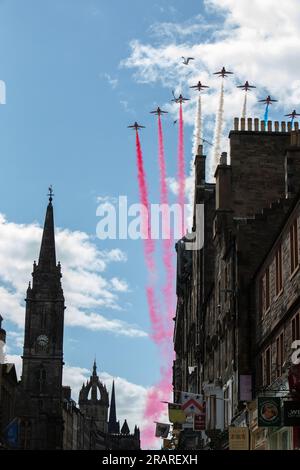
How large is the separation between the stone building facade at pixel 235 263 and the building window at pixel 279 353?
2.09ft

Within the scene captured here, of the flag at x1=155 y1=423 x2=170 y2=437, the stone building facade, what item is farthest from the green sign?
the flag at x1=155 y1=423 x2=170 y2=437

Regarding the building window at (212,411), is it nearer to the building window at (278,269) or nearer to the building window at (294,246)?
the building window at (278,269)

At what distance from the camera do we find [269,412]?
33000mm

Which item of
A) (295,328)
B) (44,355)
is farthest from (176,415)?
(44,355)

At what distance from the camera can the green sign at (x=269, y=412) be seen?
3278cm

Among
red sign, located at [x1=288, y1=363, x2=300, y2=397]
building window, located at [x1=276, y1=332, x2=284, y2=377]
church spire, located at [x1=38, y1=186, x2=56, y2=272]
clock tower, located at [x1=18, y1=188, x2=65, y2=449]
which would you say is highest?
church spire, located at [x1=38, y1=186, x2=56, y2=272]

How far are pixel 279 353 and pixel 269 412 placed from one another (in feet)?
19.4

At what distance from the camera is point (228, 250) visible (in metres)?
50.0

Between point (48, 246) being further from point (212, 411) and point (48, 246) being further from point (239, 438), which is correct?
point (239, 438)

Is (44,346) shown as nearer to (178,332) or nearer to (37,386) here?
(37,386)

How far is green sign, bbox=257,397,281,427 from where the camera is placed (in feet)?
108

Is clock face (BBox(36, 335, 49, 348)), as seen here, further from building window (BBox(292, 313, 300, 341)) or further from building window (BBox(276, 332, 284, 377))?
building window (BBox(292, 313, 300, 341))

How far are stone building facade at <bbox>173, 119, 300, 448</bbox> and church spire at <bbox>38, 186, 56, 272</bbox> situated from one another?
3619 inches
